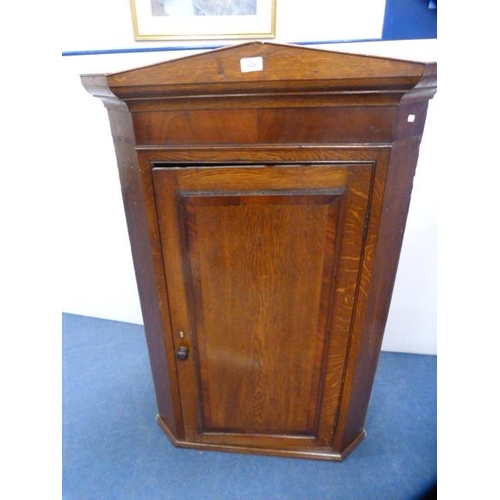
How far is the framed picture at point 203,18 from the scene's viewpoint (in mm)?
1214

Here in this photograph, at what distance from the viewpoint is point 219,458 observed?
1.31 metres

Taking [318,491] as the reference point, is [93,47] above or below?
above

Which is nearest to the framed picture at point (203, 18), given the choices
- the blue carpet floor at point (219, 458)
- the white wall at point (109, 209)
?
the white wall at point (109, 209)

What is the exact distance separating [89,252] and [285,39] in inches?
54.1

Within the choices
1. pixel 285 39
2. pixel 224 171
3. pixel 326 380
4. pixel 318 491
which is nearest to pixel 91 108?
pixel 285 39

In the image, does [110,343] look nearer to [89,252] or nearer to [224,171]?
[89,252]

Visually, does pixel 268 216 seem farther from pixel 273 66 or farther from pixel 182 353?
pixel 182 353

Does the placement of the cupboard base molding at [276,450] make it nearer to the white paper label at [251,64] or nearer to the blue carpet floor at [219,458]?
the blue carpet floor at [219,458]

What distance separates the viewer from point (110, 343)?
1.90m

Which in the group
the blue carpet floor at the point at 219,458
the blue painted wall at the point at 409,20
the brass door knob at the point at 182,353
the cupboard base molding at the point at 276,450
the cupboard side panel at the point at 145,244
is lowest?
the blue carpet floor at the point at 219,458

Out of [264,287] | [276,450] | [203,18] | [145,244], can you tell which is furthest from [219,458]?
[203,18]

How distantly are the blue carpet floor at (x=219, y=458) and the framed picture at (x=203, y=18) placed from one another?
1455mm

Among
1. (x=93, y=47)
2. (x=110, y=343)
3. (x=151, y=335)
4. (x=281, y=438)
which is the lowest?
(x=110, y=343)

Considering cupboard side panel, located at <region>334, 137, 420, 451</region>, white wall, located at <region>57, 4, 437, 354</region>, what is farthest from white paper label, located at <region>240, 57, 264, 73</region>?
white wall, located at <region>57, 4, 437, 354</region>
